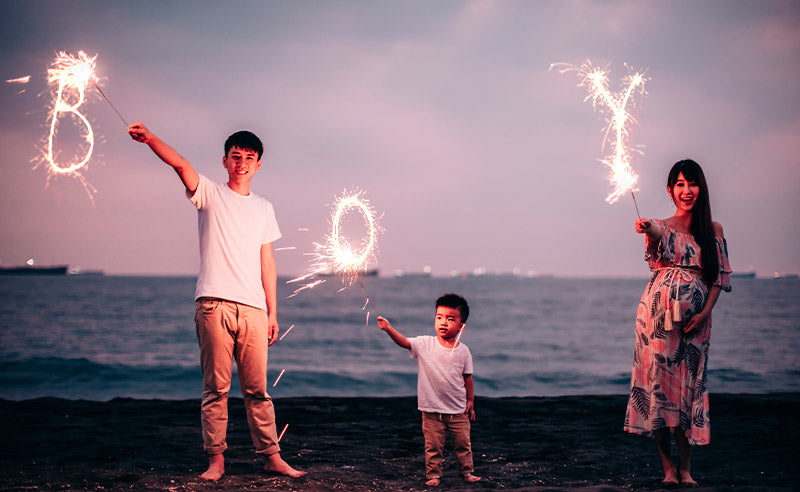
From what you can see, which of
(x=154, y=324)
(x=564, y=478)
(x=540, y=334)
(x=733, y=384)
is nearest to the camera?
(x=564, y=478)

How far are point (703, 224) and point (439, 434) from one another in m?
2.36

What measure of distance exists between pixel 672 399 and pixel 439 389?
157 cm

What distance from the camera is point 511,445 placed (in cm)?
609

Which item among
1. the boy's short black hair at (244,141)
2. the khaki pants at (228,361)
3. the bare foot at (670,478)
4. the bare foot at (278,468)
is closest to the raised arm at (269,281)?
the khaki pants at (228,361)

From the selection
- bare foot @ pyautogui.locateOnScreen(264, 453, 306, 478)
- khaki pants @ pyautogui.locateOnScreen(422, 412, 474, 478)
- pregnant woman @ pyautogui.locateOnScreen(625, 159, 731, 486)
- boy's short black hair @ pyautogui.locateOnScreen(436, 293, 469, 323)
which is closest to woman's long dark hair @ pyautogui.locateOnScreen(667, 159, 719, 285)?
pregnant woman @ pyautogui.locateOnScreen(625, 159, 731, 486)

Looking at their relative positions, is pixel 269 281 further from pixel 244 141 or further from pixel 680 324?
→ pixel 680 324

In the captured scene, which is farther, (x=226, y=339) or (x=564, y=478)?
(x=564, y=478)

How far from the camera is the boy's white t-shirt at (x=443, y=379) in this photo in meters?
4.31

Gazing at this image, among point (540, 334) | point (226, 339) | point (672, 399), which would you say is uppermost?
point (226, 339)

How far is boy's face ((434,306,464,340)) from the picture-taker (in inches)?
170

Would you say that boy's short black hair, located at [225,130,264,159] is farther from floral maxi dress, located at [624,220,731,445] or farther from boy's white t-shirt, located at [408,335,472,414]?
floral maxi dress, located at [624,220,731,445]

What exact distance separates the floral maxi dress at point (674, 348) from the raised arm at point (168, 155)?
3.09 meters

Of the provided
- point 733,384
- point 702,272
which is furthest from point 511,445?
point 733,384

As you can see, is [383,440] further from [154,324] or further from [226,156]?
[154,324]
